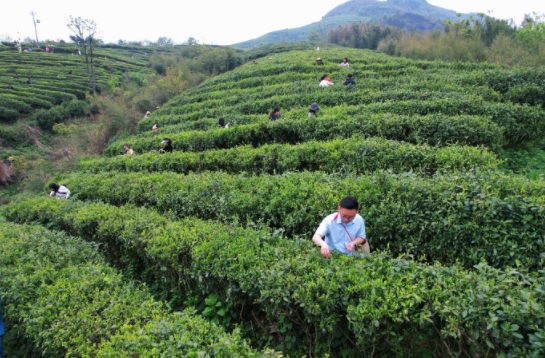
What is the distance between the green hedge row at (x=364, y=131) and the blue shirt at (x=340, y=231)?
4.67 m

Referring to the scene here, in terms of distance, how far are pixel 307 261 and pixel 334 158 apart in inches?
183

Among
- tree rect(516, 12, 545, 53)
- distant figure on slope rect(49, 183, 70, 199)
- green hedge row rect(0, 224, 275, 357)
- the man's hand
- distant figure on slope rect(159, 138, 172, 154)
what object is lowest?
distant figure on slope rect(49, 183, 70, 199)

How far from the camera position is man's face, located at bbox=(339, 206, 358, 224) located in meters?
4.00

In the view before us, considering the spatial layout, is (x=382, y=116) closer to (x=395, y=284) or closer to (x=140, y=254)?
(x=395, y=284)

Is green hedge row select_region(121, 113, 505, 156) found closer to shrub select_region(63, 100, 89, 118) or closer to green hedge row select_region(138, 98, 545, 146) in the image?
green hedge row select_region(138, 98, 545, 146)

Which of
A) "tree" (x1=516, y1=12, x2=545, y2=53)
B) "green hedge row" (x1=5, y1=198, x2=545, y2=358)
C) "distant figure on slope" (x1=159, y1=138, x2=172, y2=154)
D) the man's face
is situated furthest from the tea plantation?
"tree" (x1=516, y1=12, x2=545, y2=53)

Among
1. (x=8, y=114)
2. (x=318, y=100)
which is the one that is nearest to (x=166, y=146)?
(x=318, y=100)

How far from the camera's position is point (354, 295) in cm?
329

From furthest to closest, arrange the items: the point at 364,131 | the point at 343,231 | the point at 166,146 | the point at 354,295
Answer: the point at 166,146 < the point at 364,131 < the point at 343,231 < the point at 354,295

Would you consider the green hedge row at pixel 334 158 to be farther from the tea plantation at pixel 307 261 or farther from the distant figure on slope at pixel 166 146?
the distant figure on slope at pixel 166 146

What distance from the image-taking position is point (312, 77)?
20344mm

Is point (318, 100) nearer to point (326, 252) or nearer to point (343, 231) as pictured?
point (343, 231)

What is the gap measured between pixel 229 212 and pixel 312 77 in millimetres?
16391

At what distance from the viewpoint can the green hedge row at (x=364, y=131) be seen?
318 inches
